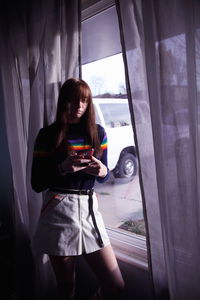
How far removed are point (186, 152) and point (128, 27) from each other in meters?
0.49

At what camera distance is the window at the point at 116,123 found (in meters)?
1.25

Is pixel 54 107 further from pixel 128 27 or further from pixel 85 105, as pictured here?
pixel 128 27

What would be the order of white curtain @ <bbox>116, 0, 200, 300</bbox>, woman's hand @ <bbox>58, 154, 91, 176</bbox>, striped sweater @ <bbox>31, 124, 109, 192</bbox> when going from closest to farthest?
white curtain @ <bbox>116, 0, 200, 300</bbox>
woman's hand @ <bbox>58, 154, 91, 176</bbox>
striped sweater @ <bbox>31, 124, 109, 192</bbox>

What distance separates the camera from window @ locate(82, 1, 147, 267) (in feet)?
4.12

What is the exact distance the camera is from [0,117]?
1745mm

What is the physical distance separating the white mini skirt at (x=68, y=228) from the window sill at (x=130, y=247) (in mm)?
285

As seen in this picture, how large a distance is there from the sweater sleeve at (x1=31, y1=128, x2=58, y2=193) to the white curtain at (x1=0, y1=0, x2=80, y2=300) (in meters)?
0.24

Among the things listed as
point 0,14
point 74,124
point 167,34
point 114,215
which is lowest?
point 114,215

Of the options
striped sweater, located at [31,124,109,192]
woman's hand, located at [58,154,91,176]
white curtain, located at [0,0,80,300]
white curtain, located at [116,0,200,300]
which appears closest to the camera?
white curtain, located at [116,0,200,300]

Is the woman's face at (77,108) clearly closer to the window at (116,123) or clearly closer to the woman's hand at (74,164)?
the woman's hand at (74,164)

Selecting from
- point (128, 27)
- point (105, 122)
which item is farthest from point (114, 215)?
point (128, 27)

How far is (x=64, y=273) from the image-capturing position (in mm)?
1004

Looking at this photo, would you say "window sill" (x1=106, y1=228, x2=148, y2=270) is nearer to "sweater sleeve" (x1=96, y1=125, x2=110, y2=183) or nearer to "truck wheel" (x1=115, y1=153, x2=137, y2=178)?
"truck wheel" (x1=115, y1=153, x2=137, y2=178)

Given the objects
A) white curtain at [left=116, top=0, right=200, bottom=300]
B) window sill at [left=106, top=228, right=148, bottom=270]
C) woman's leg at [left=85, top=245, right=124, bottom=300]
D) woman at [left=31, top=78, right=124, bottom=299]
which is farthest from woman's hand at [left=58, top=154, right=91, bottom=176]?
window sill at [left=106, top=228, right=148, bottom=270]
